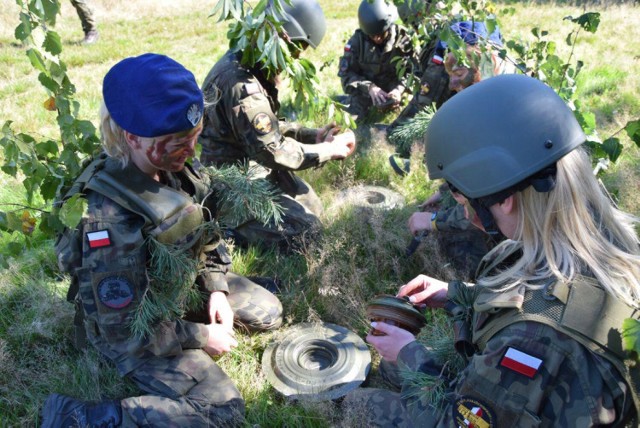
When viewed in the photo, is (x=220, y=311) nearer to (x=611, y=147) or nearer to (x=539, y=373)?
(x=539, y=373)

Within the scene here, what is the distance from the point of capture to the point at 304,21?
4.25 meters

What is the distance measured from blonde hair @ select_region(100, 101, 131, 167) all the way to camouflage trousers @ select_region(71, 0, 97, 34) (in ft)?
35.1

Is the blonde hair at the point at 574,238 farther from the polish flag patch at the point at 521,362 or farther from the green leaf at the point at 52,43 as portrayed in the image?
the green leaf at the point at 52,43

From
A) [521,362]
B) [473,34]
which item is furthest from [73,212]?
[473,34]

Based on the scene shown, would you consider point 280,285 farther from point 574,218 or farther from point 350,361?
point 574,218

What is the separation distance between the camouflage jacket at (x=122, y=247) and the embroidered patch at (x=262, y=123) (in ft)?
3.81

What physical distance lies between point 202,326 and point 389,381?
1.16 metres

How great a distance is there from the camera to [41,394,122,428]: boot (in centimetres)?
274

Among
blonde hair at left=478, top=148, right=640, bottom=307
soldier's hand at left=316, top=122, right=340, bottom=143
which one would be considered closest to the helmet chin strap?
blonde hair at left=478, top=148, right=640, bottom=307

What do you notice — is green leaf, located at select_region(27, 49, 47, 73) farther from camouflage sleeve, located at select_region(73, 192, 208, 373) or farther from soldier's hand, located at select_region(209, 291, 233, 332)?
soldier's hand, located at select_region(209, 291, 233, 332)

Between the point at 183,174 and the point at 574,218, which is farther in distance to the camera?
the point at 183,174

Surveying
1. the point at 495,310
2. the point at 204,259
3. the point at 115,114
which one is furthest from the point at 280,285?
the point at 495,310

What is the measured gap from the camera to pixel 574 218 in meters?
1.83

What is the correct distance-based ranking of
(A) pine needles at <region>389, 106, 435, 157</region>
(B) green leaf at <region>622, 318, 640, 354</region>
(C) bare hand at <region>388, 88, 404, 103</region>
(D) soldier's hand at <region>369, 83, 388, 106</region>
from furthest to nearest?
1. (C) bare hand at <region>388, 88, 404, 103</region>
2. (D) soldier's hand at <region>369, 83, 388, 106</region>
3. (A) pine needles at <region>389, 106, 435, 157</region>
4. (B) green leaf at <region>622, 318, 640, 354</region>
